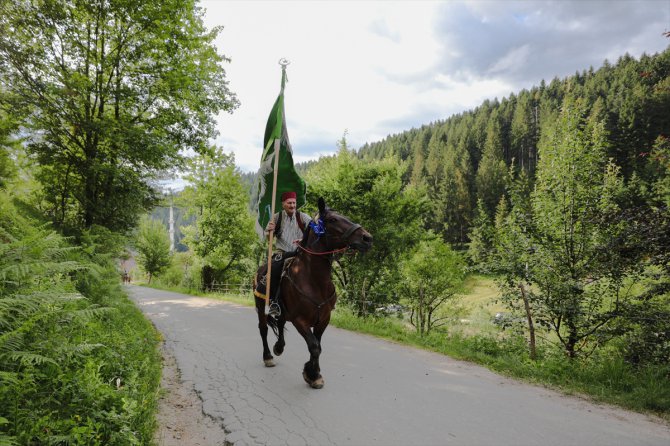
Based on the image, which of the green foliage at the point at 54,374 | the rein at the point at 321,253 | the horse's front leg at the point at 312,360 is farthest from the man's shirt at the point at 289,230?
the green foliage at the point at 54,374

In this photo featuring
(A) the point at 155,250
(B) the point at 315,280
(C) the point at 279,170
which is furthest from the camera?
(A) the point at 155,250

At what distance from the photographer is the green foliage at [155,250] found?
38.1 metres

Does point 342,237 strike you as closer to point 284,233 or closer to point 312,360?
point 284,233

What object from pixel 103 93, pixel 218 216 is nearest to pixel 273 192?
pixel 103 93

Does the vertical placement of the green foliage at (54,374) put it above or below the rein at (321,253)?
below

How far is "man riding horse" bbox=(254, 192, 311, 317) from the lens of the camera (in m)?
5.48

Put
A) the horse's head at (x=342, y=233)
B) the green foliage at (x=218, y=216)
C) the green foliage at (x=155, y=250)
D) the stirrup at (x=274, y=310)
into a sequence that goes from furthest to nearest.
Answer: the green foliage at (x=155, y=250), the green foliage at (x=218, y=216), the stirrup at (x=274, y=310), the horse's head at (x=342, y=233)

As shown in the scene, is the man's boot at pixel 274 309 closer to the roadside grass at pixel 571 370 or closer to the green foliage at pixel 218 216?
the roadside grass at pixel 571 370

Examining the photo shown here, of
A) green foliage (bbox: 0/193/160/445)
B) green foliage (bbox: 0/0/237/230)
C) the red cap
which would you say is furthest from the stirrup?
green foliage (bbox: 0/0/237/230)

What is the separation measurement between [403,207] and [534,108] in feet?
357

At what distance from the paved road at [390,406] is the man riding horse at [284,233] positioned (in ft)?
4.89

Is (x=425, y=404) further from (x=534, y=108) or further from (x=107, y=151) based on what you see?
(x=534, y=108)

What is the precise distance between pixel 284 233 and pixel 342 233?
64.7 inches

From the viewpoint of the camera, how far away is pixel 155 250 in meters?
38.8
